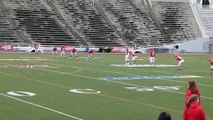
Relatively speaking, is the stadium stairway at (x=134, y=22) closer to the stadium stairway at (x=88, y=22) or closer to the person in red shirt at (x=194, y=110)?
the stadium stairway at (x=88, y=22)

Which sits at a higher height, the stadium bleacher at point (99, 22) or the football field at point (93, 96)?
the stadium bleacher at point (99, 22)

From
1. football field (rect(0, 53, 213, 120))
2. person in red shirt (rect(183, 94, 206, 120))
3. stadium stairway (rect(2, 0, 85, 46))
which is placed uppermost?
stadium stairway (rect(2, 0, 85, 46))

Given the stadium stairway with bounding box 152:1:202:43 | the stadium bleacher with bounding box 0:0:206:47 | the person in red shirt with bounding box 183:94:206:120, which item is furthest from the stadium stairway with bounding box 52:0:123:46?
the person in red shirt with bounding box 183:94:206:120

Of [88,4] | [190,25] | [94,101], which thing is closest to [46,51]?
[88,4]

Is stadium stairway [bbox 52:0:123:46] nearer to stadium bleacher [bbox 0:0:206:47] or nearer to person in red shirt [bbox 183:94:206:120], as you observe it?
stadium bleacher [bbox 0:0:206:47]

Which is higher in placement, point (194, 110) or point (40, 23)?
point (40, 23)

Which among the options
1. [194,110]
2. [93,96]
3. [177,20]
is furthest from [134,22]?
[194,110]

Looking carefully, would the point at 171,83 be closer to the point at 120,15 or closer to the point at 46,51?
the point at 46,51

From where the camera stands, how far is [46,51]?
53.5 metres

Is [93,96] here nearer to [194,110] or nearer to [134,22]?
[194,110]

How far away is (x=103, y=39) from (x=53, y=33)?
625 cm

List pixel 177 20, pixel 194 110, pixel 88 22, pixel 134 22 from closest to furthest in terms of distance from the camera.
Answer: pixel 194 110 → pixel 88 22 → pixel 134 22 → pixel 177 20

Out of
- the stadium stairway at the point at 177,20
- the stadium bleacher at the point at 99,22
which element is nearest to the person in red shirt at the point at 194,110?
the stadium bleacher at the point at 99,22

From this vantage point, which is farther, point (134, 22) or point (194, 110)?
point (134, 22)
